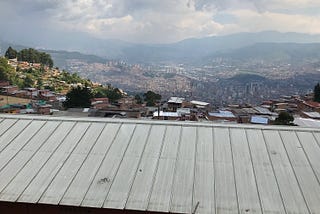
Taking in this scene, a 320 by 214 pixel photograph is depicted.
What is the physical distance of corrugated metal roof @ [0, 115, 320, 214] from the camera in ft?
13.8

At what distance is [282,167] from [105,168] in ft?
7.89

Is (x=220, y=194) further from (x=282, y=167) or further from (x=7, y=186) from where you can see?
(x=7, y=186)

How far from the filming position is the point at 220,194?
14.0 feet

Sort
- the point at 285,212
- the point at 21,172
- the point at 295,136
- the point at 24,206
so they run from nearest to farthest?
the point at 285,212, the point at 24,206, the point at 21,172, the point at 295,136

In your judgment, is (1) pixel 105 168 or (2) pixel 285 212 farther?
(1) pixel 105 168

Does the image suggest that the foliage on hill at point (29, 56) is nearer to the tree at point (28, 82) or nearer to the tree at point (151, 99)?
the tree at point (28, 82)

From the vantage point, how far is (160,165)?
477 cm

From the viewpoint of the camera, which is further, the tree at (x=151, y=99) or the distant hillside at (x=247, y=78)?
the distant hillside at (x=247, y=78)

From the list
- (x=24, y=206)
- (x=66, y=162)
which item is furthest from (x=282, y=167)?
(x=24, y=206)

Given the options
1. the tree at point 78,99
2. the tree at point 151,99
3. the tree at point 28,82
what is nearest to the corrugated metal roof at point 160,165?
the tree at point 78,99

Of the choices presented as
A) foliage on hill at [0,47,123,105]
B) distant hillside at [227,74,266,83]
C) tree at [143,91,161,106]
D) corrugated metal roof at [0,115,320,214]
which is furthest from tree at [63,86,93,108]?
distant hillside at [227,74,266,83]

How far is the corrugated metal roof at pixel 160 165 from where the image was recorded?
13.8 ft

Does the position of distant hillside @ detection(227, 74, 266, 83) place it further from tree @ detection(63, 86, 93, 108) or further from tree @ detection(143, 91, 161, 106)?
tree @ detection(63, 86, 93, 108)

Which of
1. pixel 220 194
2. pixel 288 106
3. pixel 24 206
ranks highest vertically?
pixel 220 194
